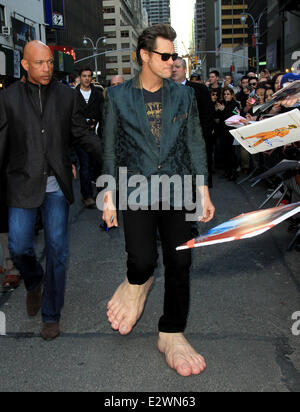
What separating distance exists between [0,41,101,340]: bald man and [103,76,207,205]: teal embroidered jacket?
2.02ft

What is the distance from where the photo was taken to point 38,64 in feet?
11.8

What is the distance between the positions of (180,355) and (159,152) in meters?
1.31

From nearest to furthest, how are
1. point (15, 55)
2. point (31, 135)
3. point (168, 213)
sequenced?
point (168, 213), point (31, 135), point (15, 55)

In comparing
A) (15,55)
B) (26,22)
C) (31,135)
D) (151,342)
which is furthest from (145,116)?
(26,22)

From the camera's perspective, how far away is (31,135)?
11.9 feet

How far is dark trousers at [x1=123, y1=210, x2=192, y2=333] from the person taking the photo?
3176 millimetres

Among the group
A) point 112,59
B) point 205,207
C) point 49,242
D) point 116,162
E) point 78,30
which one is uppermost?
point 78,30

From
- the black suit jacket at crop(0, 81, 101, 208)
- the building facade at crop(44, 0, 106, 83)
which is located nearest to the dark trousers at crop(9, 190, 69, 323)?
the black suit jacket at crop(0, 81, 101, 208)

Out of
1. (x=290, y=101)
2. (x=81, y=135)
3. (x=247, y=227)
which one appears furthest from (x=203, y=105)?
(x=247, y=227)

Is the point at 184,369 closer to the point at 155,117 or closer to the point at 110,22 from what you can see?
the point at 155,117

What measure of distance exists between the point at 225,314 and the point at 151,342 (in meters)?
0.77

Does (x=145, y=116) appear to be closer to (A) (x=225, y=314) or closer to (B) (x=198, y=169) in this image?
(B) (x=198, y=169)

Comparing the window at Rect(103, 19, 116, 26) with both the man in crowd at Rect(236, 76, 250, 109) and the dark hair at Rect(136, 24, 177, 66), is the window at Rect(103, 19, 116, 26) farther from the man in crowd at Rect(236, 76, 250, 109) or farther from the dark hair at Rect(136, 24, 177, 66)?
the dark hair at Rect(136, 24, 177, 66)
